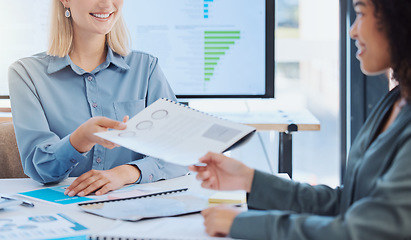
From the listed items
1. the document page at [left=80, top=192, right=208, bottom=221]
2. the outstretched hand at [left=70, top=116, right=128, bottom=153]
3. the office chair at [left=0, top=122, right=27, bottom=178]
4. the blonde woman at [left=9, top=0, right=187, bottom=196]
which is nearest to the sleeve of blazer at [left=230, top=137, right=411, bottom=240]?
the document page at [left=80, top=192, right=208, bottom=221]

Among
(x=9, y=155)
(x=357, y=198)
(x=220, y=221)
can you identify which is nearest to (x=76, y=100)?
(x=9, y=155)

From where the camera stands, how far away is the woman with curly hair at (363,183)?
2.93 feet

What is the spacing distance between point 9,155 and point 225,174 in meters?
1.06

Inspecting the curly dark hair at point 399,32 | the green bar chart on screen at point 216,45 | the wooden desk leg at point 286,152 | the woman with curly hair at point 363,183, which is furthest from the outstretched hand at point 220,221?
the green bar chart on screen at point 216,45

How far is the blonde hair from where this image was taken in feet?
6.19

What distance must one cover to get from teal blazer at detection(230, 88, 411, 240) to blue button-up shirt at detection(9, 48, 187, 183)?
1.75 feet

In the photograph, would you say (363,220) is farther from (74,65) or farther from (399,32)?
(74,65)

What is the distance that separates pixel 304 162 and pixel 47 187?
101 inches

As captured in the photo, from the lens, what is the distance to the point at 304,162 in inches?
152

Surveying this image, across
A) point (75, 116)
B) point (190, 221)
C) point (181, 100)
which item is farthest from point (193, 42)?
→ point (190, 221)

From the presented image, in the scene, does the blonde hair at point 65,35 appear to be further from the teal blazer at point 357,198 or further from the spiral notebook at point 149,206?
the teal blazer at point 357,198

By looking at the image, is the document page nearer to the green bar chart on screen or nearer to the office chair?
the office chair

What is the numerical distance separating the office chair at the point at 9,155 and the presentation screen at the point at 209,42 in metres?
0.88

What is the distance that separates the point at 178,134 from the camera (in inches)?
48.6
